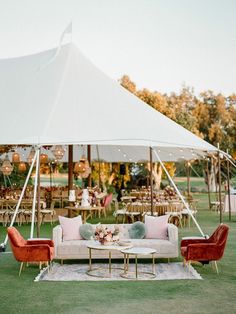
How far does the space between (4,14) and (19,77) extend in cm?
328

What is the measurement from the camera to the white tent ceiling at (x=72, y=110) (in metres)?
10.5

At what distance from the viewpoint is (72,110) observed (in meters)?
11.0

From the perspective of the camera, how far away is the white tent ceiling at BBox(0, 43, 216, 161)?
10469 mm

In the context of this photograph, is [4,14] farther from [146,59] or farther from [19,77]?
[146,59]

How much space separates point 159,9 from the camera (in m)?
14.8

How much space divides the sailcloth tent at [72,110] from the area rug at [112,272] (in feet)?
7.93

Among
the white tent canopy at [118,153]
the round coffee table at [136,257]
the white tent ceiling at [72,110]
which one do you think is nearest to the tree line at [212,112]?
the white tent canopy at [118,153]

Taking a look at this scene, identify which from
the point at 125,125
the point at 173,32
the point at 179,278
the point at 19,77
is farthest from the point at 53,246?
the point at 173,32

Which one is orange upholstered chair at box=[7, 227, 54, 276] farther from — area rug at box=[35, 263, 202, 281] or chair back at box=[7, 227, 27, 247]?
area rug at box=[35, 263, 202, 281]

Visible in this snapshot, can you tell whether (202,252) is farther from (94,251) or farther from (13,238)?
(13,238)

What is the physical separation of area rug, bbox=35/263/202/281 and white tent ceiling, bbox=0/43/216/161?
2.45 meters

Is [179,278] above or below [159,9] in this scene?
below

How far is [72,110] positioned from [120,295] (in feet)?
16.5

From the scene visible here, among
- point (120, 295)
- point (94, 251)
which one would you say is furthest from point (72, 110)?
point (120, 295)
